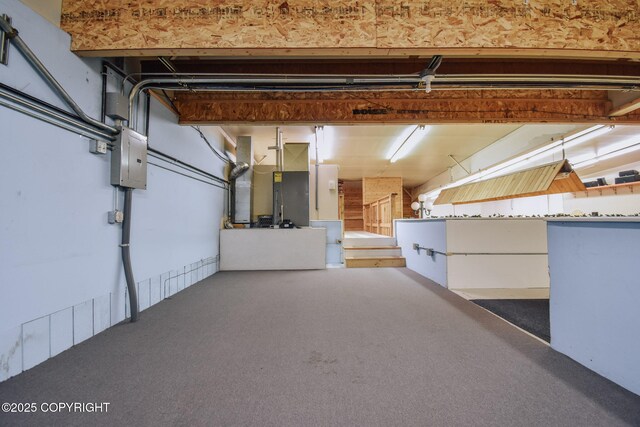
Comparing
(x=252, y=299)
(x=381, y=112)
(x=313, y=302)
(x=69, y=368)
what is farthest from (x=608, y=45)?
(x=69, y=368)

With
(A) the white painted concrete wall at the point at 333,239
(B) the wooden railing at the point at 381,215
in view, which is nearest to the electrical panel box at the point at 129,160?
(A) the white painted concrete wall at the point at 333,239

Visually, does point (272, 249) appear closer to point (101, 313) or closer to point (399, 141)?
point (101, 313)

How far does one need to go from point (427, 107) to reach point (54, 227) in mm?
3764

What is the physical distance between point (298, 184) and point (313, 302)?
281 cm

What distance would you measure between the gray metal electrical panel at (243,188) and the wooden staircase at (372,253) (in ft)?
7.24

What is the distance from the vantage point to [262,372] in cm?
141

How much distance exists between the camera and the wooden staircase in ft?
15.4

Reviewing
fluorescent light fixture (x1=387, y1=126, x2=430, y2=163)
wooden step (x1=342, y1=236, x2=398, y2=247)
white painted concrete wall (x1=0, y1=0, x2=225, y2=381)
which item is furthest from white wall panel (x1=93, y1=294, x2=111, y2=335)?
fluorescent light fixture (x1=387, y1=126, x2=430, y2=163)

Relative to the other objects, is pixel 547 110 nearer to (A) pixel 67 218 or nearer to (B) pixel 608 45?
(B) pixel 608 45

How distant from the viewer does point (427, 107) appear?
120 inches

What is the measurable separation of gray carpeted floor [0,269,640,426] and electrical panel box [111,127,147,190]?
1.27 meters

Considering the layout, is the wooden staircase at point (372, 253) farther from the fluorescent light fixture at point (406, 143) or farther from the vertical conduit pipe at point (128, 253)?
the vertical conduit pipe at point (128, 253)

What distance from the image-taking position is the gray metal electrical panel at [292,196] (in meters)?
4.90

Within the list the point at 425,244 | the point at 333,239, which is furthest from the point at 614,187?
the point at 333,239
